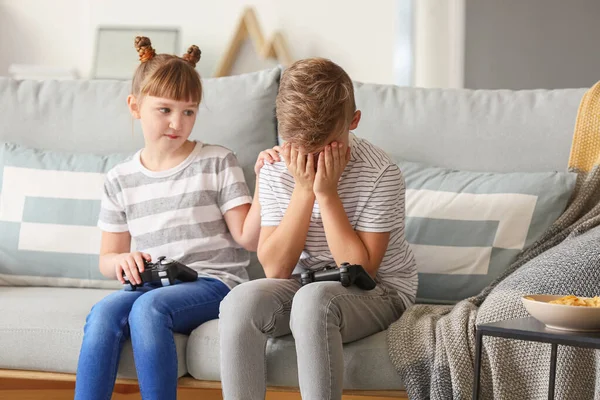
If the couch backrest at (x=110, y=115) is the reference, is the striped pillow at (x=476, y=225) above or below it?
below

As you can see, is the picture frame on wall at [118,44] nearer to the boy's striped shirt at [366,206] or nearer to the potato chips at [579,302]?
the boy's striped shirt at [366,206]

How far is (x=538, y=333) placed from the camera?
1180mm

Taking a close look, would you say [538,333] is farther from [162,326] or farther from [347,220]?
[162,326]

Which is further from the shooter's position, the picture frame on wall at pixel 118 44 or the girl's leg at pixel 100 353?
the picture frame on wall at pixel 118 44

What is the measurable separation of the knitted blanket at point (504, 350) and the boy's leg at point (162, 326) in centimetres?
39

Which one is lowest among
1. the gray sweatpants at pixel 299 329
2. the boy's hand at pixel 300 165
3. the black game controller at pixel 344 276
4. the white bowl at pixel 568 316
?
the gray sweatpants at pixel 299 329

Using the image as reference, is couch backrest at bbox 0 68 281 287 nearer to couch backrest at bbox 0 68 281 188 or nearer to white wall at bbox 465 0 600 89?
couch backrest at bbox 0 68 281 188

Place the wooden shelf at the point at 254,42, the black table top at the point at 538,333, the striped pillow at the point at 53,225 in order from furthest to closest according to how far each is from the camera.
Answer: the wooden shelf at the point at 254,42 < the striped pillow at the point at 53,225 < the black table top at the point at 538,333

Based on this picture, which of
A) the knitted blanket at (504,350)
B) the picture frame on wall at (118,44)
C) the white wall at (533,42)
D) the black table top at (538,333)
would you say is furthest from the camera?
the white wall at (533,42)

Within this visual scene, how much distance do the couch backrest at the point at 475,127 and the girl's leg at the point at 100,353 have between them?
79 cm

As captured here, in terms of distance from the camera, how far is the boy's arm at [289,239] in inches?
63.6

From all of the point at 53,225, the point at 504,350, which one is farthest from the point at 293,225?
the point at 53,225

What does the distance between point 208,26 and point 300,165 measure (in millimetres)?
2726

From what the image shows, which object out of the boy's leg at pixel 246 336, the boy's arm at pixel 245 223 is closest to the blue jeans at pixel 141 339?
the boy's leg at pixel 246 336
